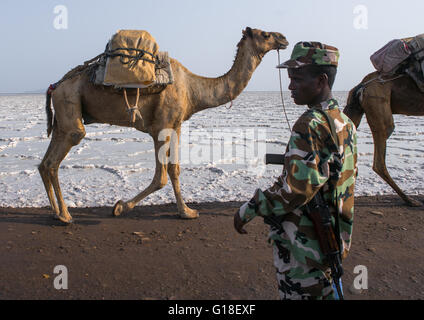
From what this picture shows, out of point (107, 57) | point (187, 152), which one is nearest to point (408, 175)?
point (187, 152)

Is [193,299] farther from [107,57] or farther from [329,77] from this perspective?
[107,57]

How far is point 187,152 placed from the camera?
1075 cm

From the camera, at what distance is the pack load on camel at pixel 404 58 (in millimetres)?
5566

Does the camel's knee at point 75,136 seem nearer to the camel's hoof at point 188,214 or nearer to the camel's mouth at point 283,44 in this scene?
the camel's hoof at point 188,214

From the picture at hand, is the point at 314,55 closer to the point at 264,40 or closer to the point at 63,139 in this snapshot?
the point at 264,40

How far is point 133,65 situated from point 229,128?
11740mm

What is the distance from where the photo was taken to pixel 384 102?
19.0 ft

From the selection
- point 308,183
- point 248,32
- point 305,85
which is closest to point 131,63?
point 248,32

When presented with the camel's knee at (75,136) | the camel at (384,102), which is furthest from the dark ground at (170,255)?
the camel's knee at (75,136)

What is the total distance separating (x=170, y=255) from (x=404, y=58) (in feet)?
14.0

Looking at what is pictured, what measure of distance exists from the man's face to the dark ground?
6.17ft

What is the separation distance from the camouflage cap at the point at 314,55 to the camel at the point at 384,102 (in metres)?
4.13

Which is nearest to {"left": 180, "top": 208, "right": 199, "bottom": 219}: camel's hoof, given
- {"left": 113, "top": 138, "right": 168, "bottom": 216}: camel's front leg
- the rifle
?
{"left": 113, "top": 138, "right": 168, "bottom": 216}: camel's front leg

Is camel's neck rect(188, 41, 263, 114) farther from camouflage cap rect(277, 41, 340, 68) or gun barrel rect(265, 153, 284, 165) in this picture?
camouflage cap rect(277, 41, 340, 68)
